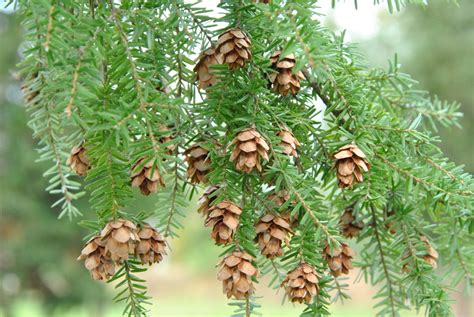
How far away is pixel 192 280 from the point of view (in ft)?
40.9

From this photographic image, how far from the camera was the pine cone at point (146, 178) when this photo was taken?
457 millimetres

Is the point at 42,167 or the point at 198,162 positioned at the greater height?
the point at 42,167

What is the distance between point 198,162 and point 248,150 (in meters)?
0.07

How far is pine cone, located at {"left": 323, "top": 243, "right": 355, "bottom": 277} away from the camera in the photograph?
0.53 meters

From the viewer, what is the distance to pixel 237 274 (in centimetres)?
46

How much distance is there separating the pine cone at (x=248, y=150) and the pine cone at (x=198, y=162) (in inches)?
1.8

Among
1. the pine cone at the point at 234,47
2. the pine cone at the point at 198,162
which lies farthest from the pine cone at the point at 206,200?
the pine cone at the point at 234,47

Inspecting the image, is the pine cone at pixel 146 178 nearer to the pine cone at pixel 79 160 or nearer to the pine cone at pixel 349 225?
the pine cone at pixel 79 160

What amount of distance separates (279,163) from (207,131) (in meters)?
0.08

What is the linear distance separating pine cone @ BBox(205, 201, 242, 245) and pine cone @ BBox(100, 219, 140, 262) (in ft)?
0.22

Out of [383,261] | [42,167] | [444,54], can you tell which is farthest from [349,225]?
[444,54]

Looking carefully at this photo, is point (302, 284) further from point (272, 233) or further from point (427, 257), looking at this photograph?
point (427, 257)

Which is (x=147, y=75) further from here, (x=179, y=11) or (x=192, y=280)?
(x=192, y=280)

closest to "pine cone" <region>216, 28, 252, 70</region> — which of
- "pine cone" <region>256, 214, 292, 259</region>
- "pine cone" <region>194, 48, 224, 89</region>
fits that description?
"pine cone" <region>194, 48, 224, 89</region>
